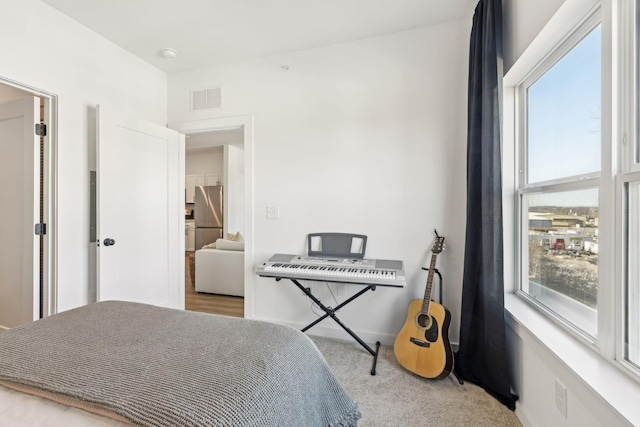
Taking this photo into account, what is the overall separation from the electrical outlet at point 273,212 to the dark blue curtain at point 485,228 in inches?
63.5

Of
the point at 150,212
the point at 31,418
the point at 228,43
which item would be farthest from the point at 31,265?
the point at 228,43

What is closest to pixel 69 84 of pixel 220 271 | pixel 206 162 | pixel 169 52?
pixel 169 52

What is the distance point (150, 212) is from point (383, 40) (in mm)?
2645

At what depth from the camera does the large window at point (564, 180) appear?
3.93 ft

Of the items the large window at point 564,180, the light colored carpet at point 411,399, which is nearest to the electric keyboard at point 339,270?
the light colored carpet at point 411,399

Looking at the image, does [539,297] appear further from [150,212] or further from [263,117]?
[150,212]

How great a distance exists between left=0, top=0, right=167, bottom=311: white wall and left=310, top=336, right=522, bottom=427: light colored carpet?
2.21 m

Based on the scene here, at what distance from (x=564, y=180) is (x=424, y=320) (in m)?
1.18

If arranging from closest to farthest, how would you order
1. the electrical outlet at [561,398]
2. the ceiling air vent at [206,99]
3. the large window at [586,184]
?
the large window at [586,184] < the electrical outlet at [561,398] < the ceiling air vent at [206,99]

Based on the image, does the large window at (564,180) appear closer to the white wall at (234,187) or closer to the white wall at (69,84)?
the white wall at (69,84)

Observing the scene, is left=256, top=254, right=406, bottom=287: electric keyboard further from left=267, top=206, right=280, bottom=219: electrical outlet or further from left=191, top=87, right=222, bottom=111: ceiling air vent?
left=191, top=87, right=222, bottom=111: ceiling air vent

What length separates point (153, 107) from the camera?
2.91 m

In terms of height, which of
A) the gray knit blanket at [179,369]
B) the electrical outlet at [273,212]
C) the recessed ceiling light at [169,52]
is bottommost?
the gray knit blanket at [179,369]

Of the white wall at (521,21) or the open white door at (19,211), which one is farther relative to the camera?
the open white door at (19,211)
